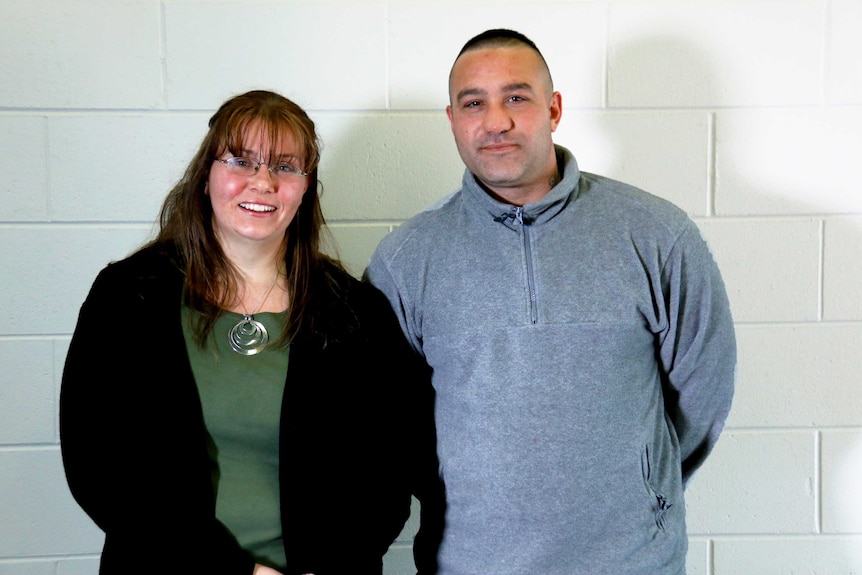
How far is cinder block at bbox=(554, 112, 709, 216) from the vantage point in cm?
184

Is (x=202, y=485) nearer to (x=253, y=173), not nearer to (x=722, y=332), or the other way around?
(x=253, y=173)

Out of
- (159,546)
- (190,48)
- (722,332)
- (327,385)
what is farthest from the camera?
(190,48)

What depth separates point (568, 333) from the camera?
4.62 feet

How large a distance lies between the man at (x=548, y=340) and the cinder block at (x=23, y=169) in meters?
0.79

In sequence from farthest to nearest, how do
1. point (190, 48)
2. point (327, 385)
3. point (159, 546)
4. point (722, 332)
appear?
point (190, 48), point (722, 332), point (327, 385), point (159, 546)

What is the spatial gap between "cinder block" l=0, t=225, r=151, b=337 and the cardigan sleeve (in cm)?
51

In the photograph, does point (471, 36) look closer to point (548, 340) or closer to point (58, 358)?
point (548, 340)

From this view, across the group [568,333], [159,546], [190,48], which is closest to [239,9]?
[190,48]

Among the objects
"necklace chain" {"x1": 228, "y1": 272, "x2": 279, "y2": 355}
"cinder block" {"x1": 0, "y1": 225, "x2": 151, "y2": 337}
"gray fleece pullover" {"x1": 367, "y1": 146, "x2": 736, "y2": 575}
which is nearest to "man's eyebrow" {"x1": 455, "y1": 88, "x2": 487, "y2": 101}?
"gray fleece pullover" {"x1": 367, "y1": 146, "x2": 736, "y2": 575}

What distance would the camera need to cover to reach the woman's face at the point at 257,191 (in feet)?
4.54

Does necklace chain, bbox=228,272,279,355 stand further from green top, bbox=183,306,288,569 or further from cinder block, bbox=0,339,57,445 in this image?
cinder block, bbox=0,339,57,445

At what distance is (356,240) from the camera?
1.86 meters

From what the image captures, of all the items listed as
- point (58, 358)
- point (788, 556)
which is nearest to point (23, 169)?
point (58, 358)

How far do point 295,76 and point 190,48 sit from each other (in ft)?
0.75
